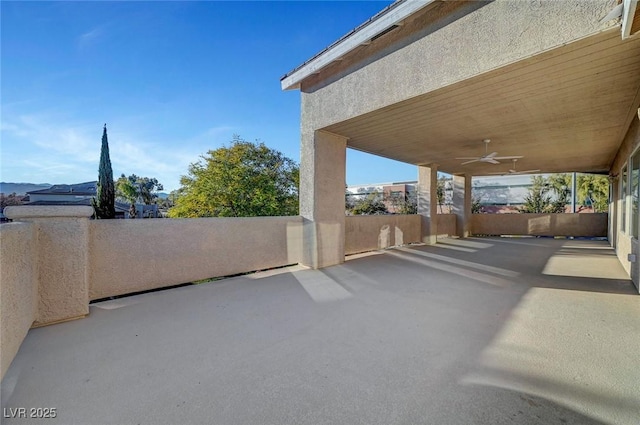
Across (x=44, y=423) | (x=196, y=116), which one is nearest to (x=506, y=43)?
(x=44, y=423)

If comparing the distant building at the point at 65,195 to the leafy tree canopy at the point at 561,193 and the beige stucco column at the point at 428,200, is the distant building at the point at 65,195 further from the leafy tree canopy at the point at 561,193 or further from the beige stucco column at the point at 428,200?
the leafy tree canopy at the point at 561,193

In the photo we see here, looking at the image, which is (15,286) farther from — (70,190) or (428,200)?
(70,190)

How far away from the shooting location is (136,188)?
23.7m

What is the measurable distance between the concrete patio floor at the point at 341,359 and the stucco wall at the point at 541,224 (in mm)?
11435

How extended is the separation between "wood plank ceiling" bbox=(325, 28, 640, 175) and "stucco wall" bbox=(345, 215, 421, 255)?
2.37m

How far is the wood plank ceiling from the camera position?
11.1 ft

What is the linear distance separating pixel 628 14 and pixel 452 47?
184cm

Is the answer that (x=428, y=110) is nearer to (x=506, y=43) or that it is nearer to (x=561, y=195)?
(x=506, y=43)

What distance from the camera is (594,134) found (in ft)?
21.5

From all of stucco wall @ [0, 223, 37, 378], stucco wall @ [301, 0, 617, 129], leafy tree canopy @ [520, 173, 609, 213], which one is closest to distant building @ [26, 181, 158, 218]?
stucco wall @ [0, 223, 37, 378]

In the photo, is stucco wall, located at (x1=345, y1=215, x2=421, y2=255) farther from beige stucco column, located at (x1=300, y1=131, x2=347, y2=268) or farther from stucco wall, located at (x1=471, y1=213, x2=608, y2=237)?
stucco wall, located at (x1=471, y1=213, x2=608, y2=237)

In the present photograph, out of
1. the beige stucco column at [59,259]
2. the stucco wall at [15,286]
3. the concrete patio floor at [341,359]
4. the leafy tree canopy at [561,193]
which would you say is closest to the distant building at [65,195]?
the beige stucco column at [59,259]

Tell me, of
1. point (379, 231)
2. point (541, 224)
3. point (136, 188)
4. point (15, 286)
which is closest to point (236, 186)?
point (379, 231)

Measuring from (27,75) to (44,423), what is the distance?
7359mm
